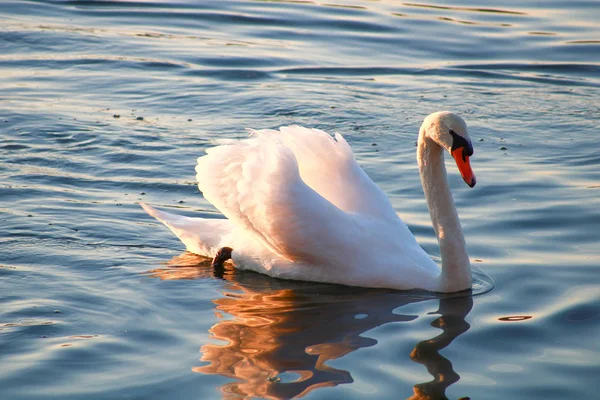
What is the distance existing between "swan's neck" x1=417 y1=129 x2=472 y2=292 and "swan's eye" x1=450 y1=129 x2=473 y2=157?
0.82 ft

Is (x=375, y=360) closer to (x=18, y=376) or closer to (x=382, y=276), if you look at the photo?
(x=382, y=276)

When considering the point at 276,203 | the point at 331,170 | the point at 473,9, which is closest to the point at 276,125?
the point at 331,170

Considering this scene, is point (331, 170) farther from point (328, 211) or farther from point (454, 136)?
point (454, 136)

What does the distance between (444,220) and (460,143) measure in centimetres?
64

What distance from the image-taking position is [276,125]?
1138cm

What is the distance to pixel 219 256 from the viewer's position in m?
8.02

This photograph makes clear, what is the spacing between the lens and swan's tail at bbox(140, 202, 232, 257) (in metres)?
8.16

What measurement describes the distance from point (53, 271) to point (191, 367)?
1955 mm

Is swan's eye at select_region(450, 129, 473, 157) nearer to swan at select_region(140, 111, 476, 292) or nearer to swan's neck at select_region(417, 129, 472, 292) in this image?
swan at select_region(140, 111, 476, 292)

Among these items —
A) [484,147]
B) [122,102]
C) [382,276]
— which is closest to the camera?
[382,276]

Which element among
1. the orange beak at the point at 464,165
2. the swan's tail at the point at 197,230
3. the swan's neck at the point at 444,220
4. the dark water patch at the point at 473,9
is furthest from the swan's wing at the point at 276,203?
the dark water patch at the point at 473,9

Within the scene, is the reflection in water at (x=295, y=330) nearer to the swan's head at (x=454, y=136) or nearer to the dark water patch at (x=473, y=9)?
the swan's head at (x=454, y=136)

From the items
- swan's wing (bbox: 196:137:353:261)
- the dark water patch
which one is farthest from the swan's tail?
the dark water patch

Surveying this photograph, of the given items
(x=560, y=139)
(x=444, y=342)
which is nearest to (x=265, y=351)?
(x=444, y=342)
